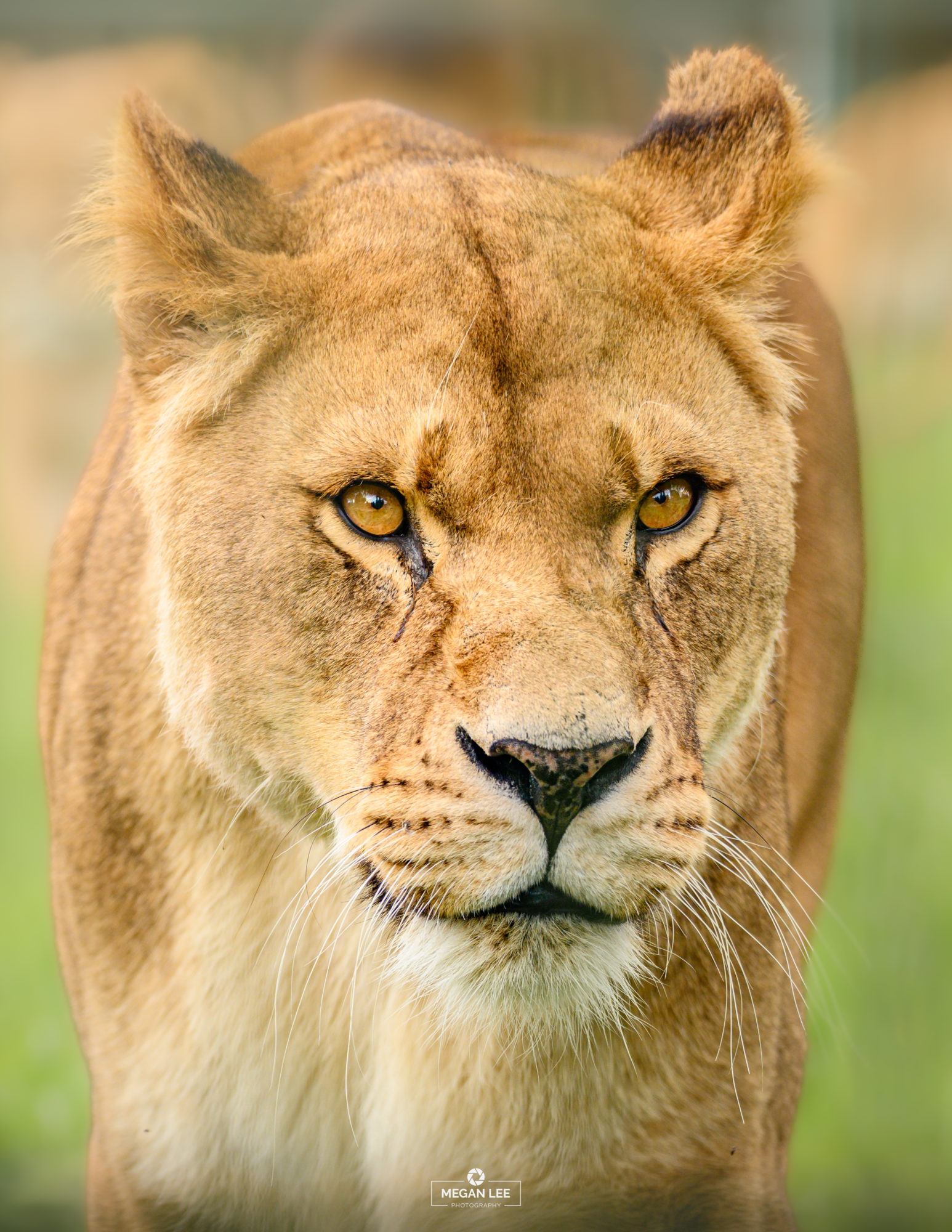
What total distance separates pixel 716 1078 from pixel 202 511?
1.07 meters

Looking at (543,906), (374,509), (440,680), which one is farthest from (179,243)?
(543,906)

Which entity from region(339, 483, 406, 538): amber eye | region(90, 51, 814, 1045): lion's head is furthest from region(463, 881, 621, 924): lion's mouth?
region(339, 483, 406, 538): amber eye

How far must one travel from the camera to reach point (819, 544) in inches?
95.5

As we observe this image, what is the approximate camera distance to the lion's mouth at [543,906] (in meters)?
1.58

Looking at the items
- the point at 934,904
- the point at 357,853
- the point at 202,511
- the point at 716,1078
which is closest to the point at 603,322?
the point at 202,511

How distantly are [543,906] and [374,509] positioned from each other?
0.51 m

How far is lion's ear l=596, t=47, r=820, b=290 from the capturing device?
1974mm

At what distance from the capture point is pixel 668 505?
71.5 inches

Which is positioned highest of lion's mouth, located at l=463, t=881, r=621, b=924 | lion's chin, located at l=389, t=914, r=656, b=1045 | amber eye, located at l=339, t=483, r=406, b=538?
amber eye, located at l=339, t=483, r=406, b=538

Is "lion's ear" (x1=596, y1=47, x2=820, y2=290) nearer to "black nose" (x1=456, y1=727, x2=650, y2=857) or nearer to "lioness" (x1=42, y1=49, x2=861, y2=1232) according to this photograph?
"lioness" (x1=42, y1=49, x2=861, y2=1232)

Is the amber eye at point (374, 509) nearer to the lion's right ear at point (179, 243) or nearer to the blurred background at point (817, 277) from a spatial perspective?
the lion's right ear at point (179, 243)

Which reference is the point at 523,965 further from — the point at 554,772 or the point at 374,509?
the point at 374,509

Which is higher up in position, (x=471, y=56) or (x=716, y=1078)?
(x=471, y=56)

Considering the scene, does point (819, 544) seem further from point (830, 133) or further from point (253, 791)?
point (253, 791)
